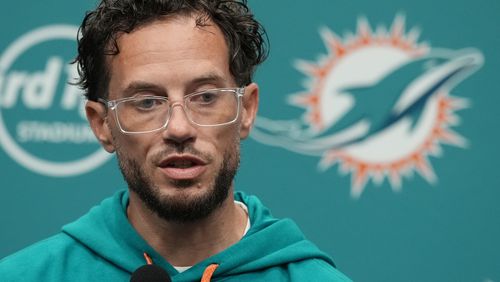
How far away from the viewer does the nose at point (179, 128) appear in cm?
192

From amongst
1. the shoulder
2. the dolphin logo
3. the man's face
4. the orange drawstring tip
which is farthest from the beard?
the dolphin logo

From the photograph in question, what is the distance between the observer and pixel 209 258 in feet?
6.79

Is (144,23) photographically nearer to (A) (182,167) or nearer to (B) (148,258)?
(A) (182,167)

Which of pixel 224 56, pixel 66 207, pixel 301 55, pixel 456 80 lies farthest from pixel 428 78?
pixel 224 56

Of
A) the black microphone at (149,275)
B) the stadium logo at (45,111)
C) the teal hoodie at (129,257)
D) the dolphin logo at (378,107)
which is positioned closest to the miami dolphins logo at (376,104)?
the dolphin logo at (378,107)

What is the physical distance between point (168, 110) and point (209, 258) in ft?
1.11

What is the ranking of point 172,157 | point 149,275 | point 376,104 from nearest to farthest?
point 149,275 → point 172,157 → point 376,104

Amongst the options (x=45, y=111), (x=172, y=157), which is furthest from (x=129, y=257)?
(x=45, y=111)

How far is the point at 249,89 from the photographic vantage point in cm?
218

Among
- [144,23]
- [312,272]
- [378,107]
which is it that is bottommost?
[312,272]

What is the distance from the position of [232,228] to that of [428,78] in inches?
65.7

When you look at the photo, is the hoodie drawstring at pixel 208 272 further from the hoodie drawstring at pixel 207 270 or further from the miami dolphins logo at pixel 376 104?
the miami dolphins logo at pixel 376 104

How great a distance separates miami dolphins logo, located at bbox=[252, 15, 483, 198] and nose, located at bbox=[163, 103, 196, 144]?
1673mm

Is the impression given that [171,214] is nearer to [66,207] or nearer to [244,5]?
[244,5]
